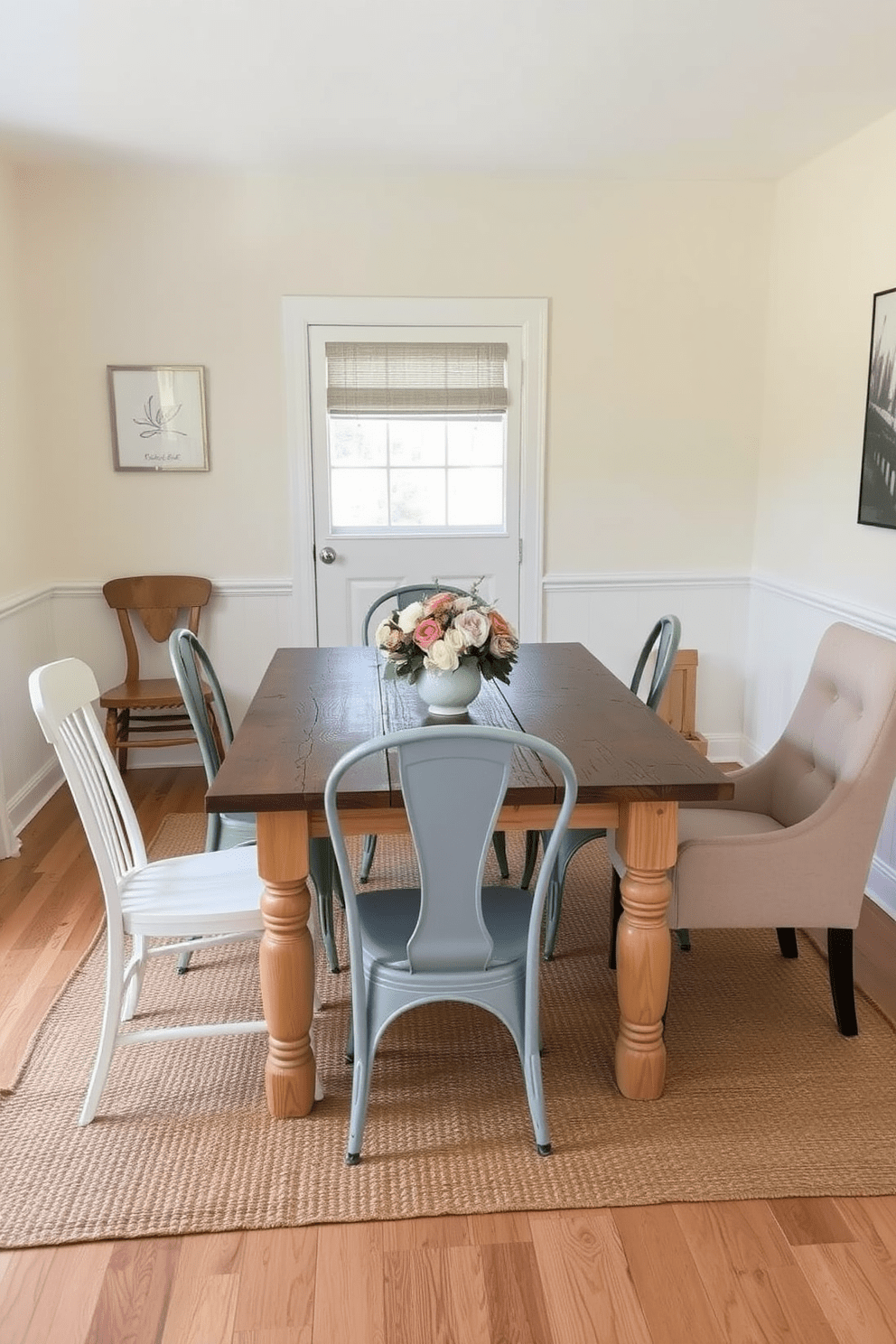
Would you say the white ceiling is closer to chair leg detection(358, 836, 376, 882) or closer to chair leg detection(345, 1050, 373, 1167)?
chair leg detection(358, 836, 376, 882)

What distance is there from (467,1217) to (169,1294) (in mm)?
545

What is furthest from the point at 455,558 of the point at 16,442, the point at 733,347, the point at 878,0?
the point at 878,0

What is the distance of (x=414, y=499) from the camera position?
4535 millimetres

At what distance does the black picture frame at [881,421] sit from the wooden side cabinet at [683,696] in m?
1.29

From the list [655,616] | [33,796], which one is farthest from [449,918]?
[655,616]

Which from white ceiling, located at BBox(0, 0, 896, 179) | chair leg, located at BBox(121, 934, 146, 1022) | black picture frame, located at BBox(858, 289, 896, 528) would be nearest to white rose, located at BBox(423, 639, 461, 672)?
chair leg, located at BBox(121, 934, 146, 1022)

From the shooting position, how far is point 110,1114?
2.27 m

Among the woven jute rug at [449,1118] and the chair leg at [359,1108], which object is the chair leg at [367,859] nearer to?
the woven jute rug at [449,1118]

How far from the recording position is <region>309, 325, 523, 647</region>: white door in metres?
4.45

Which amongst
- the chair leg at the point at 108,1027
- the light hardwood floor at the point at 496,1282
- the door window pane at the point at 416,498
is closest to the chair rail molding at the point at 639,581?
the door window pane at the point at 416,498

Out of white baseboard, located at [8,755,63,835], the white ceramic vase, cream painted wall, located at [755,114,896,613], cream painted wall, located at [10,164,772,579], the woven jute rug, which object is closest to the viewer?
the woven jute rug

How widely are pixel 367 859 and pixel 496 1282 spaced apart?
1687 mm

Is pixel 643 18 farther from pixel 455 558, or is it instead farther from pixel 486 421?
pixel 455 558

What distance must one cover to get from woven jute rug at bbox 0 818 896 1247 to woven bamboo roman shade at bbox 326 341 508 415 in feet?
8.29
